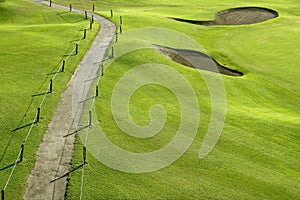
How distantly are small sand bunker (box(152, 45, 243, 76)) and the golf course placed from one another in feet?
0.71

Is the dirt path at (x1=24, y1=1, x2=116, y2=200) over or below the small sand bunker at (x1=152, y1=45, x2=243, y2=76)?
below

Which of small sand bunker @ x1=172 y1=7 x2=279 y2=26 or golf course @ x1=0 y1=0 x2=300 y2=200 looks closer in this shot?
golf course @ x1=0 y1=0 x2=300 y2=200

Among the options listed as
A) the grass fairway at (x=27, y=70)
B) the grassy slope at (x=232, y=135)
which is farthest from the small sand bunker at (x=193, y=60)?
the grass fairway at (x=27, y=70)

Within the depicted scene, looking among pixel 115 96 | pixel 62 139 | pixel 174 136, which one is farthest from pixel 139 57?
pixel 62 139

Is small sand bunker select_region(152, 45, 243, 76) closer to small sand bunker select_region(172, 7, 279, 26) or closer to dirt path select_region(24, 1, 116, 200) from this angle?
dirt path select_region(24, 1, 116, 200)

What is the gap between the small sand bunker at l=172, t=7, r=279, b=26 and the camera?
3282 inches

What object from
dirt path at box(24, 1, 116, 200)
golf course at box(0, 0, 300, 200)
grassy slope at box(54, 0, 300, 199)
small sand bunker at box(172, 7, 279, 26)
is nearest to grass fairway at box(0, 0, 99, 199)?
golf course at box(0, 0, 300, 200)

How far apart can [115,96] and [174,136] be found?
330 inches

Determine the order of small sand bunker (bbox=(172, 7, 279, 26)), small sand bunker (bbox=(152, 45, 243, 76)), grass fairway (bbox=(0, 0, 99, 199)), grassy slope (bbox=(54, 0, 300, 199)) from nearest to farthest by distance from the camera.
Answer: grassy slope (bbox=(54, 0, 300, 199)) < grass fairway (bbox=(0, 0, 99, 199)) < small sand bunker (bbox=(152, 45, 243, 76)) < small sand bunker (bbox=(172, 7, 279, 26))

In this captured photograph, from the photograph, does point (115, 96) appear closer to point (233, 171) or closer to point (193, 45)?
point (233, 171)

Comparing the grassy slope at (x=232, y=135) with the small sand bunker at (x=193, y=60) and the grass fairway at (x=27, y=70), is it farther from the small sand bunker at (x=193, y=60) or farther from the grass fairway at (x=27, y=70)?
the grass fairway at (x=27, y=70)

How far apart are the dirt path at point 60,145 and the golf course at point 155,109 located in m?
0.40

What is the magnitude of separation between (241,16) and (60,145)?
231 ft

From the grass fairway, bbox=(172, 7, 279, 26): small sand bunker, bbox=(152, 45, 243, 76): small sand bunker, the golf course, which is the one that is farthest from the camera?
bbox=(172, 7, 279, 26): small sand bunker
